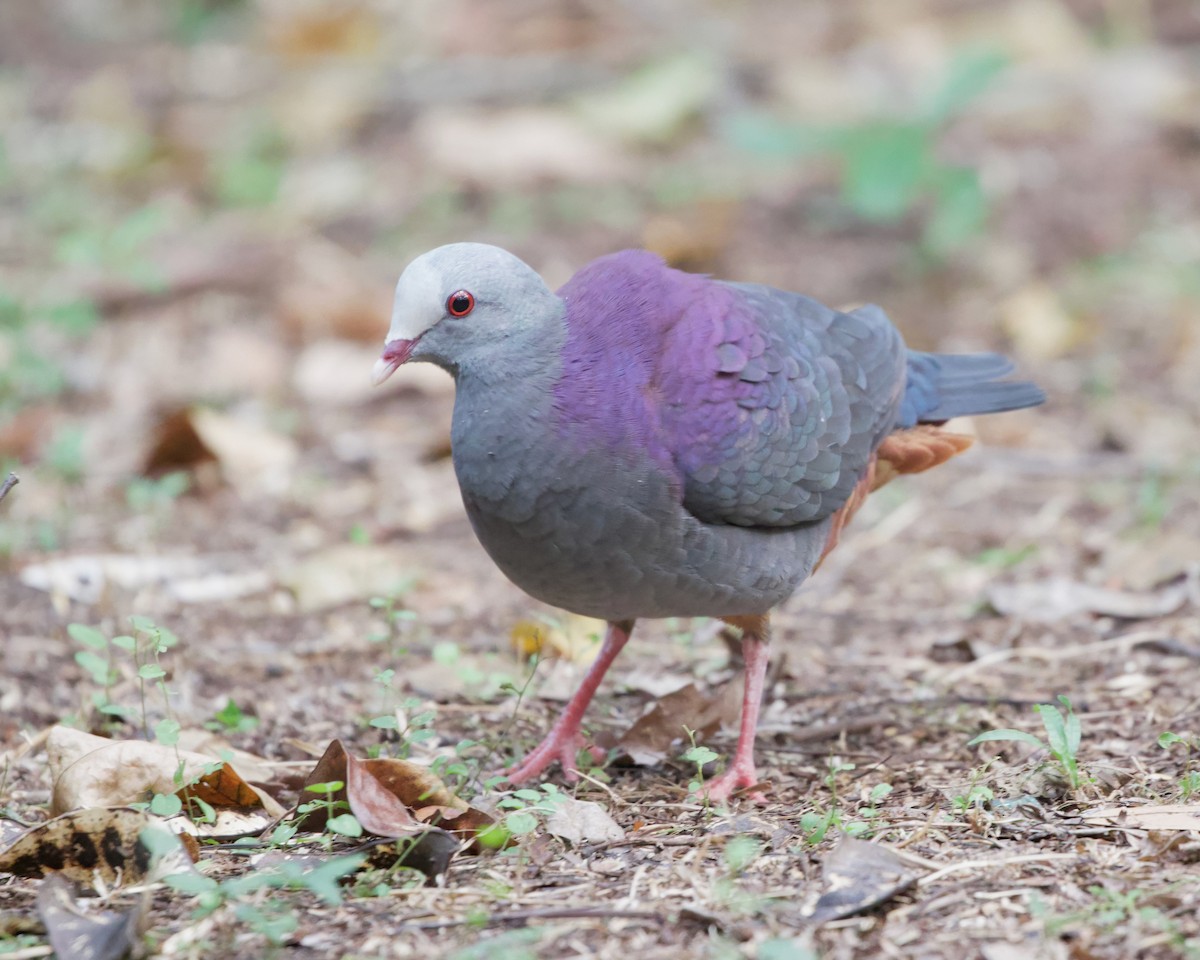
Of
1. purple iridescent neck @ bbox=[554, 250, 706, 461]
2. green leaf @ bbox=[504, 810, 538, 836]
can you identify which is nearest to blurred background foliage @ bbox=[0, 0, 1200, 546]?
purple iridescent neck @ bbox=[554, 250, 706, 461]

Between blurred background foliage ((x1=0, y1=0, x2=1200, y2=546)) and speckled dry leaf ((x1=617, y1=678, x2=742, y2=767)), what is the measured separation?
2.68m

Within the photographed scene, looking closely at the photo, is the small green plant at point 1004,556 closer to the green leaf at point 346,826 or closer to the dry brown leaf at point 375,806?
the dry brown leaf at point 375,806

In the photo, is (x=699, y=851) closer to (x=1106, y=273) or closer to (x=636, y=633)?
(x=636, y=633)

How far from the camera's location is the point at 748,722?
3.73m

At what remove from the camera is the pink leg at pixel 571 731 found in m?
3.71

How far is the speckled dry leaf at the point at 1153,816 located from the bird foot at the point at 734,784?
0.79m

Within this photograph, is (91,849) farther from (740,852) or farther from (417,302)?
(417,302)

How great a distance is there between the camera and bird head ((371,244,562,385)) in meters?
3.48

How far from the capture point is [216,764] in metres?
3.16

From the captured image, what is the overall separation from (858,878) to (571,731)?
1.24 m

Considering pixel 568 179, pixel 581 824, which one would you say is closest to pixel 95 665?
pixel 581 824

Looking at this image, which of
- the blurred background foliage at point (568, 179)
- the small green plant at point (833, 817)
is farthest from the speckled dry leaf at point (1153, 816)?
the blurred background foliage at point (568, 179)

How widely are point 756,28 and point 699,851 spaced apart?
360 inches

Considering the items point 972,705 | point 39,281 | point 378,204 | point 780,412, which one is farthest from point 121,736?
point 378,204
